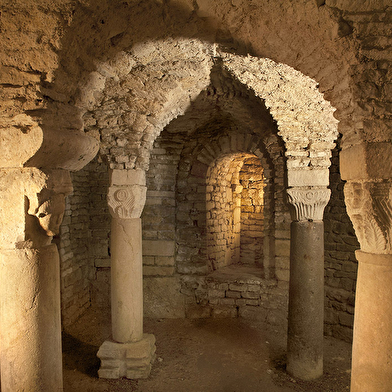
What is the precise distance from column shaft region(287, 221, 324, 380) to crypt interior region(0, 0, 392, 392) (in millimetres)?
26

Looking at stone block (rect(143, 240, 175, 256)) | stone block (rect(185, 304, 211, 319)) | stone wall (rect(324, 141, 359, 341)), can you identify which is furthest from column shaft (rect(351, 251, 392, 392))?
stone block (rect(143, 240, 175, 256))

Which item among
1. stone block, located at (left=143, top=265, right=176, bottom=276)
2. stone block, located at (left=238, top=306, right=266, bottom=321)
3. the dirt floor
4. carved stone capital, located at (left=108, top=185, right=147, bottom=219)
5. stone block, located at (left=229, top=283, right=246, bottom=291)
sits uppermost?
carved stone capital, located at (left=108, top=185, right=147, bottom=219)

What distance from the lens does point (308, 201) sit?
440 cm

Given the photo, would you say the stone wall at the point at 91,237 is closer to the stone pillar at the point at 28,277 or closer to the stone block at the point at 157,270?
the stone block at the point at 157,270

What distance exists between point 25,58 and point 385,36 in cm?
222

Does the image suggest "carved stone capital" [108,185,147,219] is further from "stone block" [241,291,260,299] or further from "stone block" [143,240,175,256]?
"stone block" [241,291,260,299]

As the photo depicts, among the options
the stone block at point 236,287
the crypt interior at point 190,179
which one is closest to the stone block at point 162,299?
the crypt interior at point 190,179

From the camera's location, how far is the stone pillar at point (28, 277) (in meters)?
2.31

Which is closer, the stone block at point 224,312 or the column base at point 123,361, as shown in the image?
the column base at point 123,361

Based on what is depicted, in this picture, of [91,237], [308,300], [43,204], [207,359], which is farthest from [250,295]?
[43,204]

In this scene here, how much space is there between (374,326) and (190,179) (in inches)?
198

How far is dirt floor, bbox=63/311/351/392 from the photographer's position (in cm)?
450

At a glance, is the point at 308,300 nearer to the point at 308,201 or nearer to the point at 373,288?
the point at 308,201

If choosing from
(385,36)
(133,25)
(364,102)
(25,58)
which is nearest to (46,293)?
(25,58)
